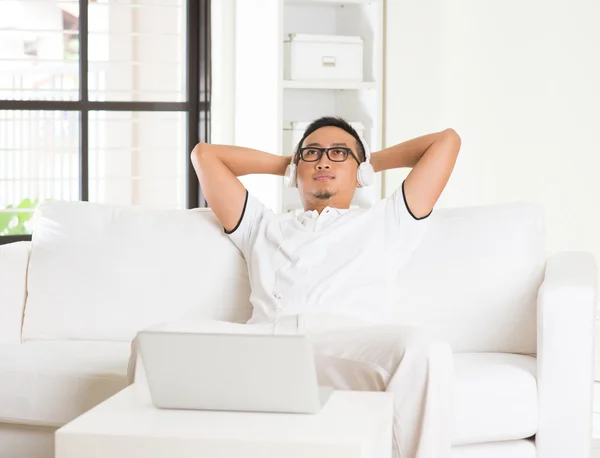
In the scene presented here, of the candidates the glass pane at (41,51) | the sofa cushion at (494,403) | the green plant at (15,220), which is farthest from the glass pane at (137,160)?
the sofa cushion at (494,403)

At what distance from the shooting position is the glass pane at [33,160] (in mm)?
5301

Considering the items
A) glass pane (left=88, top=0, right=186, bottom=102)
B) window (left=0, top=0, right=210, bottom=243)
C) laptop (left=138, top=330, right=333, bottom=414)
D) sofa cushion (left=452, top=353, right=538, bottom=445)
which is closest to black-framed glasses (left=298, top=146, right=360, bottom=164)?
sofa cushion (left=452, top=353, right=538, bottom=445)

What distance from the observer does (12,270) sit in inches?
108

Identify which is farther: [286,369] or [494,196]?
[494,196]

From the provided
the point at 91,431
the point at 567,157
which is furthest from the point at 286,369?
the point at 567,157

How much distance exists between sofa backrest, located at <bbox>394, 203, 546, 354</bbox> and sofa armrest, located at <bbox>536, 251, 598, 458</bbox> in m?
0.26

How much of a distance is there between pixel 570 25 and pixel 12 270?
250 centimetres

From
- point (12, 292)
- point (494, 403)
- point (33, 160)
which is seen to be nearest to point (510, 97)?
point (494, 403)

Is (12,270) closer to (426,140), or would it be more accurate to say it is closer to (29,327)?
(29,327)

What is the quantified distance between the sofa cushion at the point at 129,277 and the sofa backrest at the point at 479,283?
496 millimetres

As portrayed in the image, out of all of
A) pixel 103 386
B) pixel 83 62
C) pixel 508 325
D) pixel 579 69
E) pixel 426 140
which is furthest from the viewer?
pixel 83 62

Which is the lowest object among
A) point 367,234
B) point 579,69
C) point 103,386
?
point 103,386

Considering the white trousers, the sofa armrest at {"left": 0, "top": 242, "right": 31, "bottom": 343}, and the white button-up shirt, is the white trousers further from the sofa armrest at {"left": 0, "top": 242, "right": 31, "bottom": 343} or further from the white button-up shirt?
the sofa armrest at {"left": 0, "top": 242, "right": 31, "bottom": 343}

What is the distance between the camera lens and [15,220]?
200 inches
